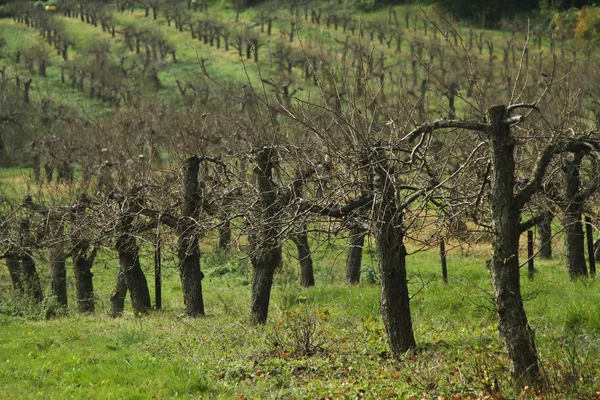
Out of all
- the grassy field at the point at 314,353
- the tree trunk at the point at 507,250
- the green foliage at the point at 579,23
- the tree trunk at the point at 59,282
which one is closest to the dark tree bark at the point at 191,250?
the grassy field at the point at 314,353

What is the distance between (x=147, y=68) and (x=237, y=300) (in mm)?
55517

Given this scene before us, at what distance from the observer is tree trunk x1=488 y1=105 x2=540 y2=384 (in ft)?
23.9

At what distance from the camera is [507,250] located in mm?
7234

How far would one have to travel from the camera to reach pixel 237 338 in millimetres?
11750

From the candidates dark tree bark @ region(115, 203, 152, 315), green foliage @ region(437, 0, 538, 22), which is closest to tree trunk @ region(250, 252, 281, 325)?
dark tree bark @ region(115, 203, 152, 315)

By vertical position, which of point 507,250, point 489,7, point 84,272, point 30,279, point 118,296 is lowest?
point 118,296

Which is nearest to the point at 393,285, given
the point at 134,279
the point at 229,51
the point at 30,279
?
the point at 134,279

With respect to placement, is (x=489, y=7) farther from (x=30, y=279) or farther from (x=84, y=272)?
(x=84, y=272)

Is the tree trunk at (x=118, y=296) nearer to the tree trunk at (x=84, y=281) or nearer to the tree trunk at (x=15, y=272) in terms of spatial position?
the tree trunk at (x=84, y=281)

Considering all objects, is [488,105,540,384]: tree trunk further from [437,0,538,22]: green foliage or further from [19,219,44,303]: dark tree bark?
[437,0,538,22]: green foliage

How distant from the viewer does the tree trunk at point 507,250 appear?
23.9 feet

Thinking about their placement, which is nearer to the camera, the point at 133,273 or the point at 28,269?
the point at 133,273

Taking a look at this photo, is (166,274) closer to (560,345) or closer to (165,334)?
(165,334)

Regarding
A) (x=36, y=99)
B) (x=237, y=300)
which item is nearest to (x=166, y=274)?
(x=237, y=300)
